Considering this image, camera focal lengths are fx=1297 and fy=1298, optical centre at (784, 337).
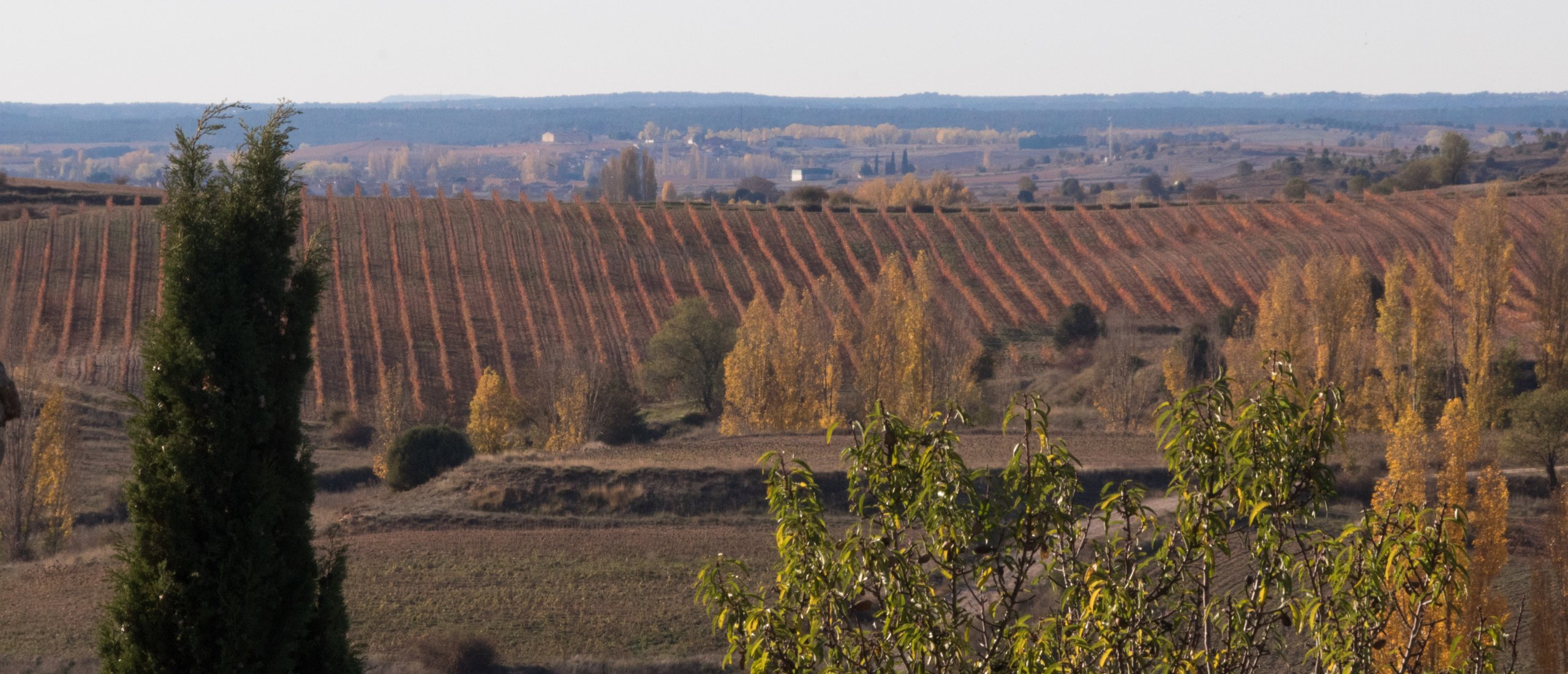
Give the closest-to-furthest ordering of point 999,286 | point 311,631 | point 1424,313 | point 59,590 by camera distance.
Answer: point 311,631 < point 59,590 < point 1424,313 < point 999,286

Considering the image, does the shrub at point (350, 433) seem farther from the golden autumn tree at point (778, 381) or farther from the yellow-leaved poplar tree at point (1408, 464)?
the yellow-leaved poplar tree at point (1408, 464)

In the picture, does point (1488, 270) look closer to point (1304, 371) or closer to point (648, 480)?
point (1304, 371)

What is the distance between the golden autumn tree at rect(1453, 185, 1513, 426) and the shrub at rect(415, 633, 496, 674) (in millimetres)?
37276

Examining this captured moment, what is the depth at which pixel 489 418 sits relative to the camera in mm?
51438

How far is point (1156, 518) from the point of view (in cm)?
728

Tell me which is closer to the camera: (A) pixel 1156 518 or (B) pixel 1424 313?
(A) pixel 1156 518

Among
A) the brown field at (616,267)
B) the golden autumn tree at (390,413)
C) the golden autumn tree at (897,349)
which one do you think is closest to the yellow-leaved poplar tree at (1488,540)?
the golden autumn tree at (897,349)

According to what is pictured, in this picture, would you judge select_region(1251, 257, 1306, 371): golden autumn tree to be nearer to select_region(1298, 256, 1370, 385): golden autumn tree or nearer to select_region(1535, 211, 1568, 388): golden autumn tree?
select_region(1298, 256, 1370, 385): golden autumn tree

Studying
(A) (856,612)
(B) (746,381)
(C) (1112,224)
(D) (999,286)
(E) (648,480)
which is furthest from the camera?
(C) (1112,224)

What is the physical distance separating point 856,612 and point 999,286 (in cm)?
Result: 6754

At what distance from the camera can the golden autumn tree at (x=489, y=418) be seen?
51312 millimetres

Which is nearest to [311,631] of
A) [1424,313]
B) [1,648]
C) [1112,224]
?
[1,648]

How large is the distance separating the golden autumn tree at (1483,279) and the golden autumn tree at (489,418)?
36.1m

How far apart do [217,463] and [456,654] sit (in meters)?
16.0
